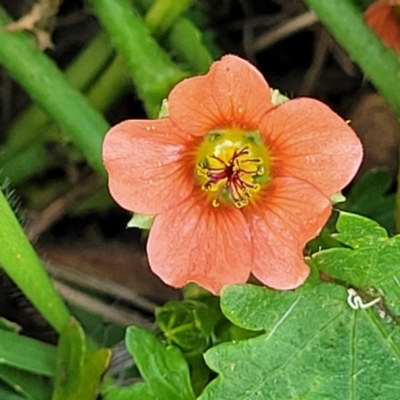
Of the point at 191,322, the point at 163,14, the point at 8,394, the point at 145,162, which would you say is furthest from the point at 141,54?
the point at 8,394

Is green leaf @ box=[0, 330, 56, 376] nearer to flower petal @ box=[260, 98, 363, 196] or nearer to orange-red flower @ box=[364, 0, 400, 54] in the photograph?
flower petal @ box=[260, 98, 363, 196]

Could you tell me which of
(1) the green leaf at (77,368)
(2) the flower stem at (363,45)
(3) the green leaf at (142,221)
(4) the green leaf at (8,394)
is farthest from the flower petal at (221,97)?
(4) the green leaf at (8,394)

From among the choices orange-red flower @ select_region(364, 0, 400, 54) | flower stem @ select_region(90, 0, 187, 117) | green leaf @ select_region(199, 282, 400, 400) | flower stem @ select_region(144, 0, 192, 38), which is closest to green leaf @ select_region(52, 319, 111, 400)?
green leaf @ select_region(199, 282, 400, 400)

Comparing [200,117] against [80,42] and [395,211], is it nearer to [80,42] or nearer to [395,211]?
[395,211]

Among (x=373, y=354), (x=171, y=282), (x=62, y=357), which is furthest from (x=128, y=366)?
(x=373, y=354)

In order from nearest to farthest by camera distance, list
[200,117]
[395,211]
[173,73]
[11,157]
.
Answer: [200,117] → [173,73] → [395,211] → [11,157]

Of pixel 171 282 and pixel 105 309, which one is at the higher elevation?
pixel 171 282

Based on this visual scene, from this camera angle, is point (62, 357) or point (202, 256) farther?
point (62, 357)
